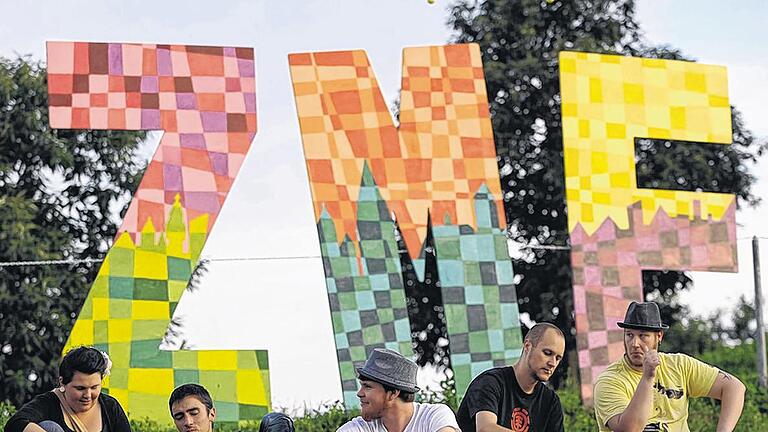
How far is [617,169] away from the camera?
9.68 m

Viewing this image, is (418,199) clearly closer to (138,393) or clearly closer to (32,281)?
(138,393)

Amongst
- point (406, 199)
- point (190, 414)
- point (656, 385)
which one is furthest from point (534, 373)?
point (406, 199)

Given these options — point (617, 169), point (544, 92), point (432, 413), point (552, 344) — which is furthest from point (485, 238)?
point (544, 92)

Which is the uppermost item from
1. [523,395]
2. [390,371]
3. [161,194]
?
[161,194]

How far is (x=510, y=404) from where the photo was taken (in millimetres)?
5441

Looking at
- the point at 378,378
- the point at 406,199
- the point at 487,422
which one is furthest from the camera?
the point at 406,199

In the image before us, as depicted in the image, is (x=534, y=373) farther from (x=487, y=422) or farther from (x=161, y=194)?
(x=161, y=194)

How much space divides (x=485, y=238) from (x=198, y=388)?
4578 mm

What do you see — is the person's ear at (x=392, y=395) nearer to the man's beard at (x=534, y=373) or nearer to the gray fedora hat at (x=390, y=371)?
the gray fedora hat at (x=390, y=371)

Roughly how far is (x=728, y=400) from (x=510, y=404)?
1.05 m

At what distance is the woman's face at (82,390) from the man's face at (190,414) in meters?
0.42

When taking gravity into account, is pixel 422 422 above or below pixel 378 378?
below

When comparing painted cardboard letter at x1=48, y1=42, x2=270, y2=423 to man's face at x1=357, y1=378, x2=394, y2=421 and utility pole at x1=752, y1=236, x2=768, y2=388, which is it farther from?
utility pole at x1=752, y1=236, x2=768, y2=388

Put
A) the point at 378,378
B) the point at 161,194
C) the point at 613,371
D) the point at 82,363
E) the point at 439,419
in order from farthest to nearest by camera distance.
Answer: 1. the point at 161,194
2. the point at 613,371
3. the point at 82,363
4. the point at 439,419
5. the point at 378,378
